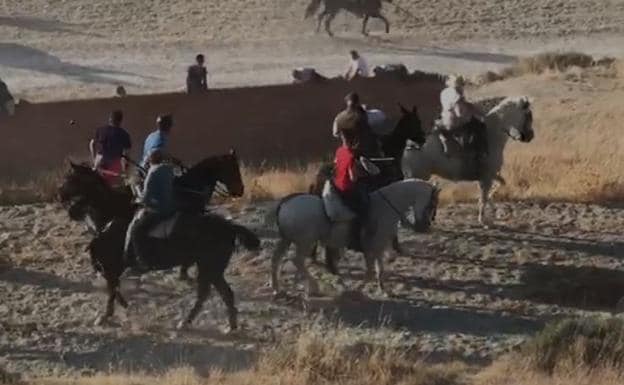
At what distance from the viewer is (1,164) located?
2545cm

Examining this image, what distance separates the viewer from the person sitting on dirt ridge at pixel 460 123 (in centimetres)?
1908

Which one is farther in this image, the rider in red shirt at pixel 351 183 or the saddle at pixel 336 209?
the saddle at pixel 336 209

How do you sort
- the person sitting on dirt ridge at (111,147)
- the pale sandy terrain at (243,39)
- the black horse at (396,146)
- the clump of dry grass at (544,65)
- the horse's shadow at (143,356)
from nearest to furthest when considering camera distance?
the horse's shadow at (143,356)
the black horse at (396,146)
the person sitting on dirt ridge at (111,147)
the clump of dry grass at (544,65)
the pale sandy terrain at (243,39)

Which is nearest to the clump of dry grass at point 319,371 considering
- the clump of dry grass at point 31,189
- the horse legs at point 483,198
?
the horse legs at point 483,198

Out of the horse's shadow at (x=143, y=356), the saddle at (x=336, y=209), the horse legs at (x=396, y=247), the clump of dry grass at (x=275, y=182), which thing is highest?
the saddle at (x=336, y=209)

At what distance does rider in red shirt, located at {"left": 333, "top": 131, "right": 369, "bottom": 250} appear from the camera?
1575 centimetres

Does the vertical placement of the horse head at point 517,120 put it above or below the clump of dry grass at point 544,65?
below

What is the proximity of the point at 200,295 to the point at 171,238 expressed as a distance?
742 millimetres

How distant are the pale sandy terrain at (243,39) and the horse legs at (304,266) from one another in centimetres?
1896

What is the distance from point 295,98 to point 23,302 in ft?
39.4

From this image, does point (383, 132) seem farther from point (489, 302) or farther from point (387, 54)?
point (387, 54)

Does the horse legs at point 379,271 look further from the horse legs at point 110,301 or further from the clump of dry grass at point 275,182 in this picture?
the clump of dry grass at point 275,182

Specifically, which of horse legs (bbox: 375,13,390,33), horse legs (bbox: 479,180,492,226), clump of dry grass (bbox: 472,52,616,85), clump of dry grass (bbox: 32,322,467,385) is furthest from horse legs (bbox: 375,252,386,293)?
horse legs (bbox: 375,13,390,33)

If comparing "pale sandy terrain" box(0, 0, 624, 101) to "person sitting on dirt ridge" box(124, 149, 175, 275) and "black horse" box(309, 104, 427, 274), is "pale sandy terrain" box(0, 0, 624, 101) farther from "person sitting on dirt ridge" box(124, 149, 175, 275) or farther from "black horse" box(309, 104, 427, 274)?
"person sitting on dirt ridge" box(124, 149, 175, 275)
